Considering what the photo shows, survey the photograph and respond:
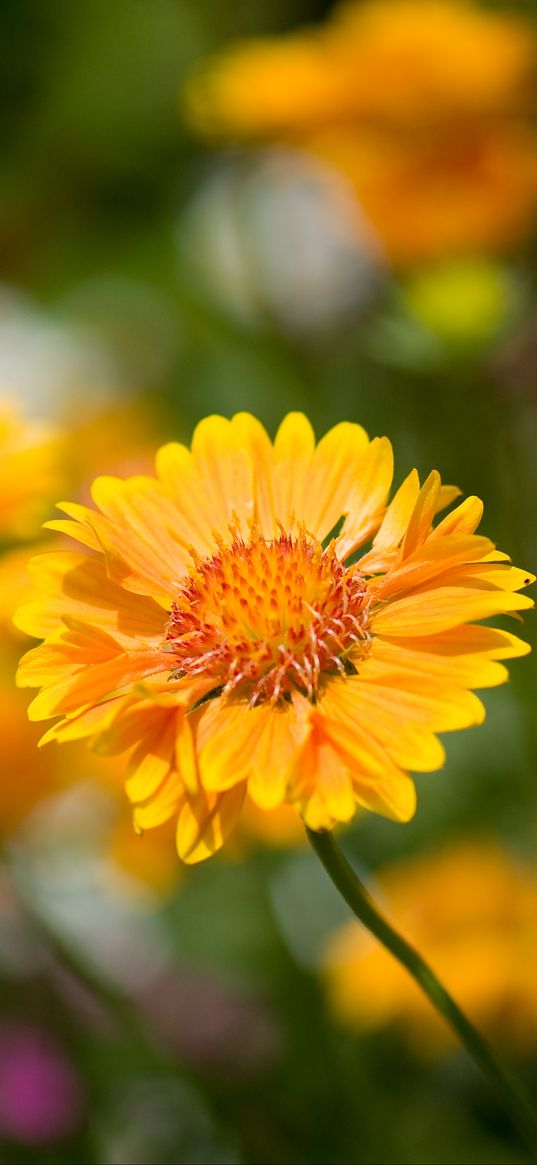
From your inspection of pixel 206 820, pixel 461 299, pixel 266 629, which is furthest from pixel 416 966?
pixel 461 299

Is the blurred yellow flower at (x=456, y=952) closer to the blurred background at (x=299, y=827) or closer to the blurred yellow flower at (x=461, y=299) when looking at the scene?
the blurred background at (x=299, y=827)

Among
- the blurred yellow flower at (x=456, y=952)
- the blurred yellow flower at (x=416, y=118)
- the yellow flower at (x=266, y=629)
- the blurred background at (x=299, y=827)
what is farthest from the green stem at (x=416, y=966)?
the blurred yellow flower at (x=416, y=118)

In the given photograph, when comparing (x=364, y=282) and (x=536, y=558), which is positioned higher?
(x=364, y=282)

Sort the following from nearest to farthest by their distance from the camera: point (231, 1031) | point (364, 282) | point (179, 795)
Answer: point (179, 795), point (231, 1031), point (364, 282)

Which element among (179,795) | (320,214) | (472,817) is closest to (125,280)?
(320,214)

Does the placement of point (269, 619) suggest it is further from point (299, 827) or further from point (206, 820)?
point (299, 827)

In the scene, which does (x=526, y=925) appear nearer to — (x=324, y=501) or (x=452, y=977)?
(x=452, y=977)
